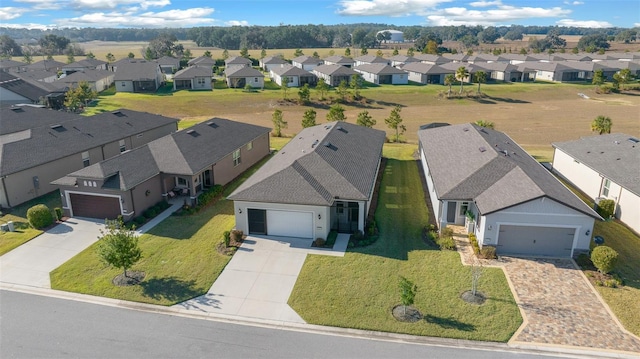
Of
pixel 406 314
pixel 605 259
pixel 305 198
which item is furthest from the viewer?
pixel 305 198

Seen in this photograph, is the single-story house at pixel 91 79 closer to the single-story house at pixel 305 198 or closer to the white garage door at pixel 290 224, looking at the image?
the single-story house at pixel 305 198

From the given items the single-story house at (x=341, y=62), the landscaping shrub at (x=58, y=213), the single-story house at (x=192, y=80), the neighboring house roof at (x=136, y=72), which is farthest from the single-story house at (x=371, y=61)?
the landscaping shrub at (x=58, y=213)

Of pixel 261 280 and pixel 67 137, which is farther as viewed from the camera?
pixel 67 137

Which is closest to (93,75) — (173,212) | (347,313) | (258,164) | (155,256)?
(258,164)

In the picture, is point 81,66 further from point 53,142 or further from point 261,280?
point 261,280

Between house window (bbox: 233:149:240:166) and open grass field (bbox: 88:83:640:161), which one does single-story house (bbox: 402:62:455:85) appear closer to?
open grass field (bbox: 88:83:640:161)

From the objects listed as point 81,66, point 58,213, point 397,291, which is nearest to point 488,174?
point 397,291

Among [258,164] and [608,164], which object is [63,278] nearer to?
[258,164]
